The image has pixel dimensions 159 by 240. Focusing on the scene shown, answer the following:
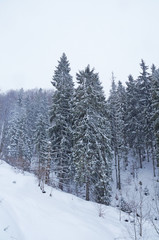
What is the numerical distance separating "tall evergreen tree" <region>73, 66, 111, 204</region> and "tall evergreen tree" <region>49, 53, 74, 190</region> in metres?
→ 1.60

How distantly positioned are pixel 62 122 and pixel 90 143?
14.9 ft

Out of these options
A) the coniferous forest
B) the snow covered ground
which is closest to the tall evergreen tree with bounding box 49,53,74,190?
the coniferous forest

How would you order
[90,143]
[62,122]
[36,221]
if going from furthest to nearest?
1. [62,122]
2. [90,143]
3. [36,221]

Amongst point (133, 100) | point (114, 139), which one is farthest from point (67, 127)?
point (133, 100)

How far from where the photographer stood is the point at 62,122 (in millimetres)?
17969

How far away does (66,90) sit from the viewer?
1959 cm

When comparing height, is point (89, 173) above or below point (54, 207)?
above

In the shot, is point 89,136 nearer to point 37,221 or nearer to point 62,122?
point 62,122

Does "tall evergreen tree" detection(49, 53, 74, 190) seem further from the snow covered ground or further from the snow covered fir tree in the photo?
the snow covered ground

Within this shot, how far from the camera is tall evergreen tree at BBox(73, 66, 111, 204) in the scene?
1466 cm

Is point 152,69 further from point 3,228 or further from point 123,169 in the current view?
point 3,228

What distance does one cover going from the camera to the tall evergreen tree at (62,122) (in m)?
17.4

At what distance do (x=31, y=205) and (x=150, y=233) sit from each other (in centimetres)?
729

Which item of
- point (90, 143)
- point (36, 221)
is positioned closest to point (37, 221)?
point (36, 221)
